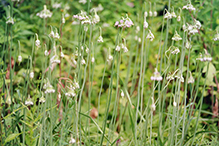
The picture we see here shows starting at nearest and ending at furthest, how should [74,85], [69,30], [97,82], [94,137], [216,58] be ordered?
[74,85], [94,137], [216,58], [97,82], [69,30]

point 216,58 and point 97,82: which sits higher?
point 216,58

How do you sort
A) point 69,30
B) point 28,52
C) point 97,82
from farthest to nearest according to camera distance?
point 69,30, point 28,52, point 97,82

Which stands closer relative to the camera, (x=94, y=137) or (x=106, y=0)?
(x=94, y=137)

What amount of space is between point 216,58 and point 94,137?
1.17 m

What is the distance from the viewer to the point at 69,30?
2.56 metres

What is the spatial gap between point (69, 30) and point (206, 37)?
138 centimetres

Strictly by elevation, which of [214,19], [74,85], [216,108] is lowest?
[216,108]

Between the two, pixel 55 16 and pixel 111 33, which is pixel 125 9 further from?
pixel 55 16

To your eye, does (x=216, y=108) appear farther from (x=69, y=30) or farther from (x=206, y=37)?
(x=69, y=30)

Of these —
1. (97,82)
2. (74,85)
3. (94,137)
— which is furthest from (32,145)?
(97,82)

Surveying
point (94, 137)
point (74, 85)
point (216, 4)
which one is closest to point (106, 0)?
point (216, 4)

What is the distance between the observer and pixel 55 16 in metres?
2.45

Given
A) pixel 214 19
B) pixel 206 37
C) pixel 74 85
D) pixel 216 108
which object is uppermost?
pixel 214 19

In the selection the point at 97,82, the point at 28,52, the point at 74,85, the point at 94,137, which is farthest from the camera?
the point at 28,52
